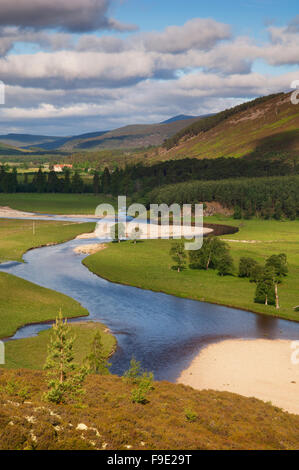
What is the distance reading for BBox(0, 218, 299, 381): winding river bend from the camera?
5662cm

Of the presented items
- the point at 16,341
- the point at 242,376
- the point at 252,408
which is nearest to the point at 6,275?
the point at 16,341

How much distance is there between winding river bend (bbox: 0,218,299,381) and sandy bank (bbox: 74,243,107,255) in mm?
22617

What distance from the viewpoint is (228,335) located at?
6450cm

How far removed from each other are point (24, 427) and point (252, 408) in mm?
20641

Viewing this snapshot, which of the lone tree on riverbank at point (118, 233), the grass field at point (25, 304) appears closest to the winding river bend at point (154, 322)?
the grass field at point (25, 304)

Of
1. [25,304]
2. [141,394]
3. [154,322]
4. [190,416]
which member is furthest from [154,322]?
[190,416]

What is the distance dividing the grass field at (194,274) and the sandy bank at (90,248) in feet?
9.52

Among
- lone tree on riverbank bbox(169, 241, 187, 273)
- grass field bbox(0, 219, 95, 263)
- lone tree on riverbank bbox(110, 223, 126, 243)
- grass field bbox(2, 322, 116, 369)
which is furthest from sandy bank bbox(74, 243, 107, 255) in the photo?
grass field bbox(2, 322, 116, 369)

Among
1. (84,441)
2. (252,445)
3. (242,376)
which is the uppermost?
(84,441)

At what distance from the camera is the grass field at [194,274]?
268 ft

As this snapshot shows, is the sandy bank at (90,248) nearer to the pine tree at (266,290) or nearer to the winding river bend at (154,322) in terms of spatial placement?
the winding river bend at (154,322)
